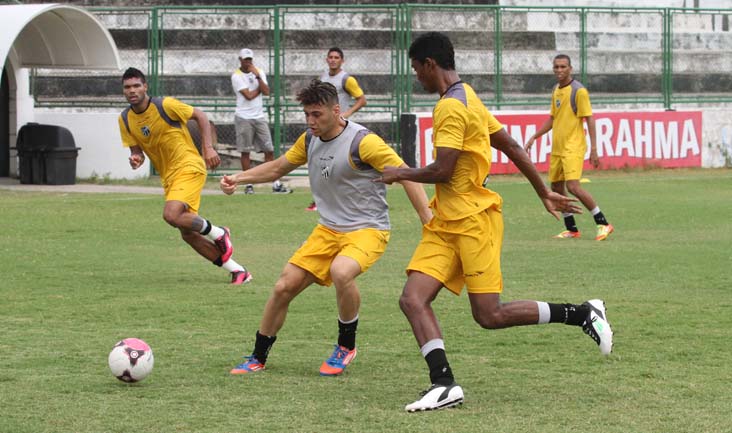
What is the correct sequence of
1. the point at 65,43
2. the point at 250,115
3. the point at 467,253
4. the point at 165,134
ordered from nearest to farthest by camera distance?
1. the point at 467,253
2. the point at 165,134
3. the point at 250,115
4. the point at 65,43

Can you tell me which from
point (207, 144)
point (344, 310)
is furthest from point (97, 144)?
point (344, 310)

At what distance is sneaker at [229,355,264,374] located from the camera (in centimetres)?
766

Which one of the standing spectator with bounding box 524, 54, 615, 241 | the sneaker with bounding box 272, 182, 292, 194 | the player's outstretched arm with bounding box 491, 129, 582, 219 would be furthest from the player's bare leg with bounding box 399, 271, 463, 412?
the sneaker with bounding box 272, 182, 292, 194

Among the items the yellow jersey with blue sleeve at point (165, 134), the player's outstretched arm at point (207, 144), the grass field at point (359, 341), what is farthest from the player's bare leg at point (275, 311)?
the yellow jersey with blue sleeve at point (165, 134)

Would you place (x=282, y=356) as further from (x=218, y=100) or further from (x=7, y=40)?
(x=218, y=100)

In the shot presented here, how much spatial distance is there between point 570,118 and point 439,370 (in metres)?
9.24

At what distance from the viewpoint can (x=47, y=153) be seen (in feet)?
76.0

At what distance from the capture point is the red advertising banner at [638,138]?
86.3 ft

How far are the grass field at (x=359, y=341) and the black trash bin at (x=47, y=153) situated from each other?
6950 millimetres

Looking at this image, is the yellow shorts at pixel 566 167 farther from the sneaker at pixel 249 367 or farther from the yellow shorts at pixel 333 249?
the sneaker at pixel 249 367

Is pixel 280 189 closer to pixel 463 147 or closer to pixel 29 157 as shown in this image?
pixel 29 157

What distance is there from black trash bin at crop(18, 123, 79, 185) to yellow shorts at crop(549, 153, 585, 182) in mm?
10955

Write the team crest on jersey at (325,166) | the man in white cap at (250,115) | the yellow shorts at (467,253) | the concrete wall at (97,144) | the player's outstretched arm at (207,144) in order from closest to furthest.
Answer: the yellow shorts at (467,253)
the team crest on jersey at (325,166)
the player's outstretched arm at (207,144)
the man in white cap at (250,115)
the concrete wall at (97,144)

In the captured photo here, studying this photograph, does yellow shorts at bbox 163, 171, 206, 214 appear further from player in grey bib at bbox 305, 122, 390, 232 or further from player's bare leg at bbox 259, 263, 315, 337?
player's bare leg at bbox 259, 263, 315, 337
